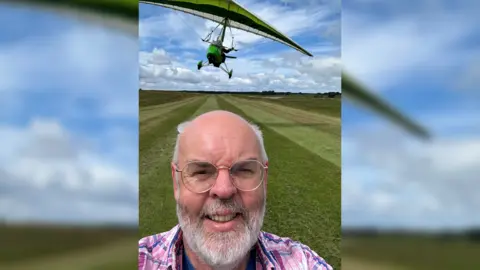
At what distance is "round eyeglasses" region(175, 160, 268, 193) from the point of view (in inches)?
82.5

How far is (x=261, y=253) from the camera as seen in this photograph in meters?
2.23

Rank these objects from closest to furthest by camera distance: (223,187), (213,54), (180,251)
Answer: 1. (223,187)
2. (180,251)
3. (213,54)

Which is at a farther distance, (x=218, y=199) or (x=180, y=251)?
(x=180, y=251)

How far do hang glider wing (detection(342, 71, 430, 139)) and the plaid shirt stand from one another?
0.72m

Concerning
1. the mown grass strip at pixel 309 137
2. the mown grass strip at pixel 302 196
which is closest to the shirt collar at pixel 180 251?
the mown grass strip at pixel 302 196

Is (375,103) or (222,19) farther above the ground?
(222,19)

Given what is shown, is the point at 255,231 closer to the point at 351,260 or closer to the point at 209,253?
the point at 209,253

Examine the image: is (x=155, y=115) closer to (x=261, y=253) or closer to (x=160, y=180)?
(x=160, y=180)

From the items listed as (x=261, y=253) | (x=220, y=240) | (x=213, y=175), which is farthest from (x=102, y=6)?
(x=261, y=253)

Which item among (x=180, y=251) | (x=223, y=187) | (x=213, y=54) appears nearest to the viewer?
(x=223, y=187)

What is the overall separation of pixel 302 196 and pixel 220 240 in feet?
1.65

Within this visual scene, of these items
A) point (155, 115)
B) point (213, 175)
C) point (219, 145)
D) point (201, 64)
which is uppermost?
point (201, 64)

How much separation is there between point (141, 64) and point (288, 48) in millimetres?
650

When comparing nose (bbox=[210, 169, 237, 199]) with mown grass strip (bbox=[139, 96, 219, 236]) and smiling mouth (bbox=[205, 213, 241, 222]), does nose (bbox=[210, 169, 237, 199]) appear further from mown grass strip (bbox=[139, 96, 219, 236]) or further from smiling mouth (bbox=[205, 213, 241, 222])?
mown grass strip (bbox=[139, 96, 219, 236])
